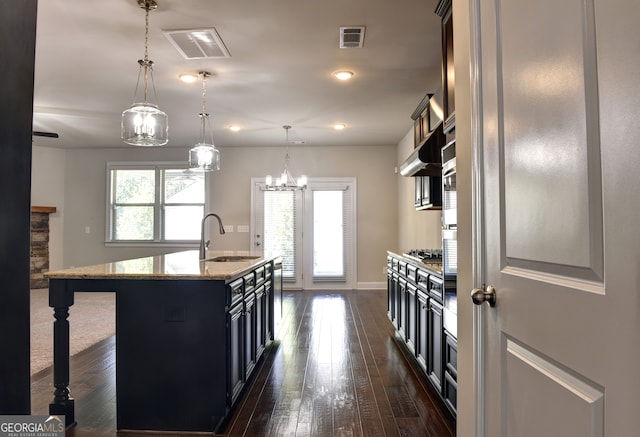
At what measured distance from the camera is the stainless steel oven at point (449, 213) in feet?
6.98

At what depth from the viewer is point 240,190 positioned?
7.39 meters

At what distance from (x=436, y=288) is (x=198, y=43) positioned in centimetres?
256

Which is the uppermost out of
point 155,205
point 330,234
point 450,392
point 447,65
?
point 447,65

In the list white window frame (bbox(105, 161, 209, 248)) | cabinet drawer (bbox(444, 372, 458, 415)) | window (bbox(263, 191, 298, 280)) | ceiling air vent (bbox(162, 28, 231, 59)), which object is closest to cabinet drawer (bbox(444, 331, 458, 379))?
cabinet drawer (bbox(444, 372, 458, 415))

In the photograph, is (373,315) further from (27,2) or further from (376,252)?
(27,2)

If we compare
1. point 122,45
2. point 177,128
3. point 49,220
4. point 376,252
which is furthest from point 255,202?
point 122,45

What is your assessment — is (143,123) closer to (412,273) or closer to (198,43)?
(198,43)

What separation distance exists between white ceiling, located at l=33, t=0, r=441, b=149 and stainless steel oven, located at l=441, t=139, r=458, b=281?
1.21m

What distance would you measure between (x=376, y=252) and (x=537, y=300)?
6342 mm

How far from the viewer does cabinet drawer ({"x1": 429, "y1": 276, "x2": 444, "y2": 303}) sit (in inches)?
96.9

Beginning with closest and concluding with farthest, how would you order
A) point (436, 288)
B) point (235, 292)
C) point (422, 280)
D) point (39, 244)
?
point (235, 292) < point (436, 288) < point (422, 280) < point (39, 244)

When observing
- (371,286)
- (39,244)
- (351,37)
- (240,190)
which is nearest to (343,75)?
(351,37)

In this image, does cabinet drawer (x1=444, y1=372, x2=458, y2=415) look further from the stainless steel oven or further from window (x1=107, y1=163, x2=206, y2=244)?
window (x1=107, y1=163, x2=206, y2=244)

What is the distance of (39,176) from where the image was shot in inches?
284
